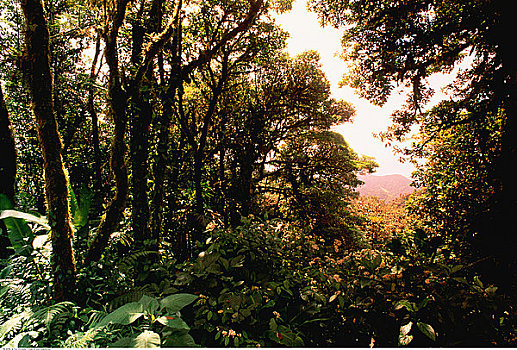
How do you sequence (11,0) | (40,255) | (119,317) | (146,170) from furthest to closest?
(11,0), (146,170), (40,255), (119,317)

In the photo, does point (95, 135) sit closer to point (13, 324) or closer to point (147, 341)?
point (13, 324)

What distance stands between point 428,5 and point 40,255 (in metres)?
6.97

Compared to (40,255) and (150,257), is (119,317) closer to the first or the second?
(40,255)

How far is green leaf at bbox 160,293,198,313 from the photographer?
1.48 metres

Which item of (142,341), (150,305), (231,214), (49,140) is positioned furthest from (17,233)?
(231,214)

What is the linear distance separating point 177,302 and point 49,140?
1.99 meters

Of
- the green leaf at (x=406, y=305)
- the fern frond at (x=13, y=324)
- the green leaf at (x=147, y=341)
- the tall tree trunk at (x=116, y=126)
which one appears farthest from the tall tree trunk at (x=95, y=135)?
the green leaf at (x=406, y=305)

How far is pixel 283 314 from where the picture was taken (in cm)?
214

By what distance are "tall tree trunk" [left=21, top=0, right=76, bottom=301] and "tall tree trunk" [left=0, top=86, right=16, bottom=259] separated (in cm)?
123

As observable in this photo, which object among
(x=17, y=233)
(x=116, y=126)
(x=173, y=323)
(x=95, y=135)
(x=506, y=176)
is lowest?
(x=173, y=323)

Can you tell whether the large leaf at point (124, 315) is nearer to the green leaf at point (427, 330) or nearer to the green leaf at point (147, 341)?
the green leaf at point (147, 341)

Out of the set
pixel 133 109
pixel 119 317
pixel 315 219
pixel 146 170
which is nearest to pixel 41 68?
pixel 133 109

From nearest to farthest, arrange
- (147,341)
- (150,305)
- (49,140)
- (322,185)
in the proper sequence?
(147,341) < (150,305) < (49,140) < (322,185)

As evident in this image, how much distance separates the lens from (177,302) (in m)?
1.53
